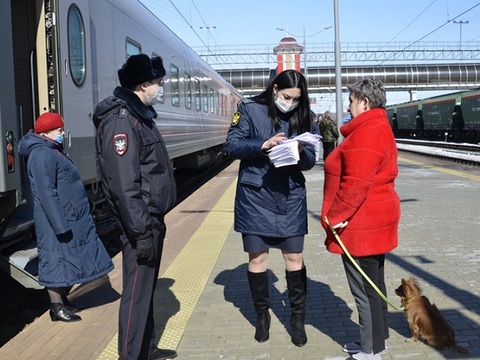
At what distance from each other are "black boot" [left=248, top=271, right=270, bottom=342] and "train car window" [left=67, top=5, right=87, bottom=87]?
9.50 feet

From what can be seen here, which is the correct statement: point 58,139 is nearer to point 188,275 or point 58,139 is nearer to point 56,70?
point 56,70

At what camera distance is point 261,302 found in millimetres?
4238

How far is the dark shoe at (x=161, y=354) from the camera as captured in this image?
3.90 metres

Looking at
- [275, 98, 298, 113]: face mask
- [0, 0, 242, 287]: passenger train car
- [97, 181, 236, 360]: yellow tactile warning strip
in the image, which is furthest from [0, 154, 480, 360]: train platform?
[275, 98, 298, 113]: face mask

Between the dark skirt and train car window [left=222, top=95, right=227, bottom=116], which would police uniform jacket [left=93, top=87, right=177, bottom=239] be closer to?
the dark skirt

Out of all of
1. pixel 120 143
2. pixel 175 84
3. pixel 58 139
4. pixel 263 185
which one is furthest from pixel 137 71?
pixel 175 84

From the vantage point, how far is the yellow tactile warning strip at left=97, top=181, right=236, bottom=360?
14.4 ft

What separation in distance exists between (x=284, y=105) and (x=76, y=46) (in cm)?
283

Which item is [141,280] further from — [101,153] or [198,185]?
[198,185]

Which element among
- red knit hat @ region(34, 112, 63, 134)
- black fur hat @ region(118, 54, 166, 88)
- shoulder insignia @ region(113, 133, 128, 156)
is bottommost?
shoulder insignia @ region(113, 133, 128, 156)

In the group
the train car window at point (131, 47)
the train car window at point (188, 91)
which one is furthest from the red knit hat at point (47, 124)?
the train car window at point (188, 91)

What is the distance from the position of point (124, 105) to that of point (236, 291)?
2.62 metres

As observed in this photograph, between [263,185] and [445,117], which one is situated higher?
[445,117]

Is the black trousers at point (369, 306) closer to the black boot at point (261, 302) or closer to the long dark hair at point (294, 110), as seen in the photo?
the black boot at point (261, 302)
